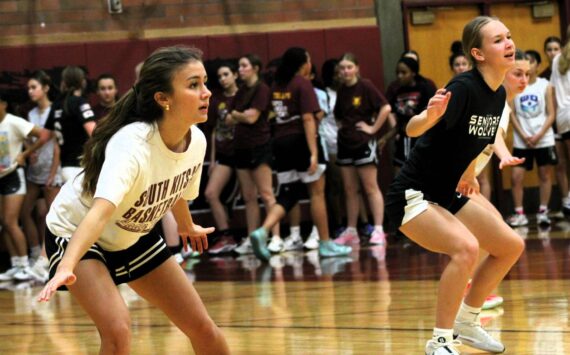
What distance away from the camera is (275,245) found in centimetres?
999

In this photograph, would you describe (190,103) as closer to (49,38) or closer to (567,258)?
(567,258)

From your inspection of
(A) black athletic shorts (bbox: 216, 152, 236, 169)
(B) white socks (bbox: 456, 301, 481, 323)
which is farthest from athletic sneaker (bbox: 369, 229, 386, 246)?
(B) white socks (bbox: 456, 301, 481, 323)

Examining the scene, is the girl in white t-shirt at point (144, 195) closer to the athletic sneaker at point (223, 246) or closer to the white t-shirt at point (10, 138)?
the white t-shirt at point (10, 138)

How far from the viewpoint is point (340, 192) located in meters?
→ 11.3

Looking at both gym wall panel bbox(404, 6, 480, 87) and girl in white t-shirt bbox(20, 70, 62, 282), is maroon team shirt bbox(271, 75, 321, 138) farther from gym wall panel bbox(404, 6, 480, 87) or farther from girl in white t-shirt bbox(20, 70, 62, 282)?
gym wall panel bbox(404, 6, 480, 87)

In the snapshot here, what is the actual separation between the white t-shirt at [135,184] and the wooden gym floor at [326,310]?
56.3 inches

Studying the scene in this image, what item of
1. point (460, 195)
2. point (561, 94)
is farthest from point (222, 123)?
point (460, 195)

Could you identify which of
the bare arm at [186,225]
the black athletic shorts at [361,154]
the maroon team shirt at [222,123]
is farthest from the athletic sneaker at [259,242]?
the bare arm at [186,225]

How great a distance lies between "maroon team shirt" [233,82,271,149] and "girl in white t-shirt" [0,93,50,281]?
1.73m

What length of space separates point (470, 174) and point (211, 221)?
21.2ft

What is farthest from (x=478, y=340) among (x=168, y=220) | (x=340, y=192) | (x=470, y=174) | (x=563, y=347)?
(x=340, y=192)

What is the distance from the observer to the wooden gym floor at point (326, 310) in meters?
5.27

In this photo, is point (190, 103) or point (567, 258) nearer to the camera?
point (190, 103)

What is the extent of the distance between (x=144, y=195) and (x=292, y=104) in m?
5.74
